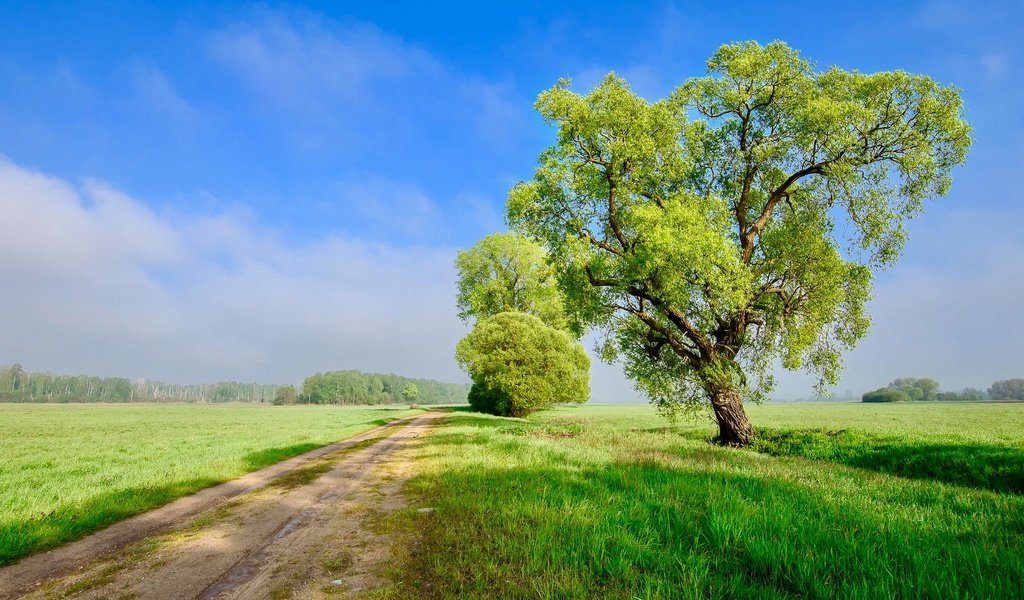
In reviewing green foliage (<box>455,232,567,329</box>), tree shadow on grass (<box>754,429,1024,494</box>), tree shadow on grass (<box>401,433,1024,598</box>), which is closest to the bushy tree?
green foliage (<box>455,232,567,329</box>)

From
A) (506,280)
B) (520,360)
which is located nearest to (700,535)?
(520,360)

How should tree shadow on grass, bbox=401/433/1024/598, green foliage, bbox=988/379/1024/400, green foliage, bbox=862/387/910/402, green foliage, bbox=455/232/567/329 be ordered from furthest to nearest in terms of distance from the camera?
green foliage, bbox=988/379/1024/400 < green foliage, bbox=862/387/910/402 < green foliage, bbox=455/232/567/329 < tree shadow on grass, bbox=401/433/1024/598

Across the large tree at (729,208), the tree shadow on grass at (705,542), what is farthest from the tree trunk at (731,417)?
the tree shadow on grass at (705,542)

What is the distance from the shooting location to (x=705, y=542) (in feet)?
16.6

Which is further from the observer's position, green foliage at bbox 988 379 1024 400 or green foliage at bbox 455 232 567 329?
green foliage at bbox 988 379 1024 400

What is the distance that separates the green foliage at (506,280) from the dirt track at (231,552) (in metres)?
46.8

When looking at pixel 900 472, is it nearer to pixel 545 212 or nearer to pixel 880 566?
pixel 880 566

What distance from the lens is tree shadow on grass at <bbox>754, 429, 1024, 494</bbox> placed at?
37.8 feet

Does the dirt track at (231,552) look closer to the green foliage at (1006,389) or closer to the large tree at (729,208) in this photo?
the large tree at (729,208)

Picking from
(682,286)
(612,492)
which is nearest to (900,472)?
(682,286)

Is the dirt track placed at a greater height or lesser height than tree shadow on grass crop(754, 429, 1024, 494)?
greater

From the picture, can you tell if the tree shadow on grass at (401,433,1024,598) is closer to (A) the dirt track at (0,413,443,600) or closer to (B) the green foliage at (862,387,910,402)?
(A) the dirt track at (0,413,443,600)

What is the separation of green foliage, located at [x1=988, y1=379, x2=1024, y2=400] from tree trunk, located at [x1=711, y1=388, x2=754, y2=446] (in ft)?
584

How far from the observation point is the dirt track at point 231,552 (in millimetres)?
4660
